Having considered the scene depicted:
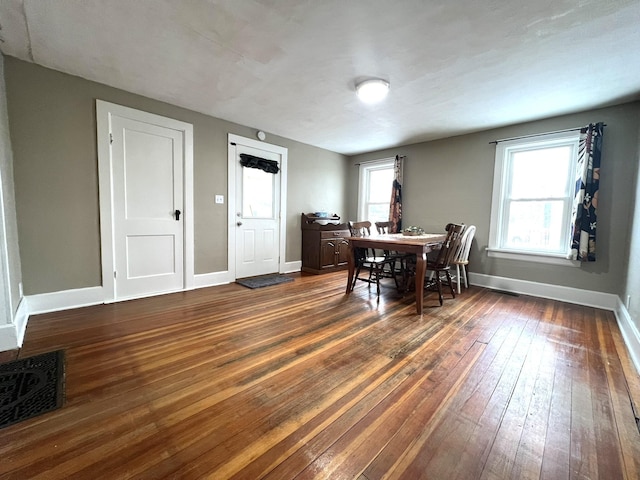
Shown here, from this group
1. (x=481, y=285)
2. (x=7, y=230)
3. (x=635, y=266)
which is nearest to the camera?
(x=7, y=230)

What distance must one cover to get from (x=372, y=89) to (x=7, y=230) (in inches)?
132

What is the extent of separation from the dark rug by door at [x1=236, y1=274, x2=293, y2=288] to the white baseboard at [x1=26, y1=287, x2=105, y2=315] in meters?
1.66

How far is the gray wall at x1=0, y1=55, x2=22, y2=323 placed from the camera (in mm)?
1903

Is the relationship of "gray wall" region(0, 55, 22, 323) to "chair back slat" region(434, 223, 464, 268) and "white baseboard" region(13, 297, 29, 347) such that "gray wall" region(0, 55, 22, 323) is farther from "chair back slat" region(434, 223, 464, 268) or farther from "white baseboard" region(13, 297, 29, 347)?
"chair back slat" region(434, 223, 464, 268)

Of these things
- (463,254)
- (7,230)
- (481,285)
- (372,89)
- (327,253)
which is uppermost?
(372,89)

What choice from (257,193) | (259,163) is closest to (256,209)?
(257,193)

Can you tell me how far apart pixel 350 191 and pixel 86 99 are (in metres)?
4.40

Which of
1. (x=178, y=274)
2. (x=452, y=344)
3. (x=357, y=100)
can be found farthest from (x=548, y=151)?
(x=178, y=274)

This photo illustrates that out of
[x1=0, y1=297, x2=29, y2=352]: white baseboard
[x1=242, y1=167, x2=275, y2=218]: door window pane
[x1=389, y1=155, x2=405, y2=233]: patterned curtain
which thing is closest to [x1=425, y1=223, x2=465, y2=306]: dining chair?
[x1=389, y1=155, x2=405, y2=233]: patterned curtain

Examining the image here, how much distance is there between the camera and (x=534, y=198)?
3613 mm

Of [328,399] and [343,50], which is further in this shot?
[343,50]

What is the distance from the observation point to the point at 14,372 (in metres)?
1.65

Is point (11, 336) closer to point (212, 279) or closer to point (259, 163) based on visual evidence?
point (212, 279)

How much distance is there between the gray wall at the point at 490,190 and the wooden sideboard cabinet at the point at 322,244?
113 centimetres
